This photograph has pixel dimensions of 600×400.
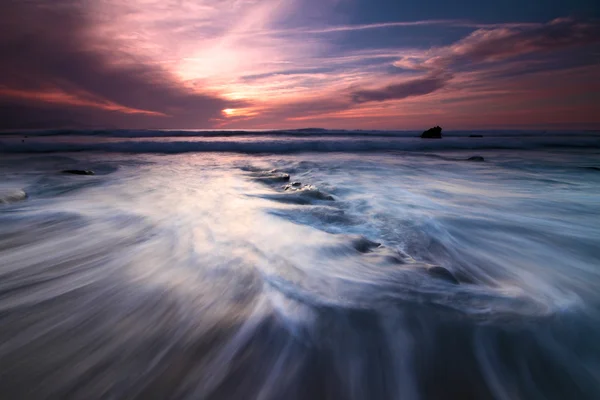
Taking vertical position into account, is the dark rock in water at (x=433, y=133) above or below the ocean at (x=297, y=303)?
above

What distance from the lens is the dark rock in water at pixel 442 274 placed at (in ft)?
6.41

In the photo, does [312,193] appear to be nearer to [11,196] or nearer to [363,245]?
[363,245]

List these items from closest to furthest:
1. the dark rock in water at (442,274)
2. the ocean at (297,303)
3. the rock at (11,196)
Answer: the ocean at (297,303), the dark rock in water at (442,274), the rock at (11,196)

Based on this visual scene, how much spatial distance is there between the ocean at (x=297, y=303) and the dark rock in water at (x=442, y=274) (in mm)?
13

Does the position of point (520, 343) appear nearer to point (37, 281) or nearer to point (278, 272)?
point (278, 272)

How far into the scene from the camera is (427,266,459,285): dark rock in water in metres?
1.95

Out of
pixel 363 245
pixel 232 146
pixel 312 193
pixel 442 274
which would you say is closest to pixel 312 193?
pixel 312 193

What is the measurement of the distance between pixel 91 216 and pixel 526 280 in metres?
4.20

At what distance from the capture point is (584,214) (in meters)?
3.88

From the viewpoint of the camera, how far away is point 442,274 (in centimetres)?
201

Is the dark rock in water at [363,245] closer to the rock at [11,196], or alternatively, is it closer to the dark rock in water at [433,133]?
the rock at [11,196]

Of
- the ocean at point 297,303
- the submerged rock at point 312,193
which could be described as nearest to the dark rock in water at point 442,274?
the ocean at point 297,303

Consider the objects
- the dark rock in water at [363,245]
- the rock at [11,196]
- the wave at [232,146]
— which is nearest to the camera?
the dark rock in water at [363,245]

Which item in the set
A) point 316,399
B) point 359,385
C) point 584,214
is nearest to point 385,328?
point 359,385
